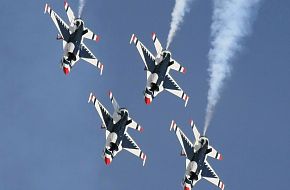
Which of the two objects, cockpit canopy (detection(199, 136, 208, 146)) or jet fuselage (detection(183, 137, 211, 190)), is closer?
cockpit canopy (detection(199, 136, 208, 146))

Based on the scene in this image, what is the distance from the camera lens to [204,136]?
650 ft

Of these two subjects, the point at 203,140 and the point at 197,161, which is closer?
the point at 203,140

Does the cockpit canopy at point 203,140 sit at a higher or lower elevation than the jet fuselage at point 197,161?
higher

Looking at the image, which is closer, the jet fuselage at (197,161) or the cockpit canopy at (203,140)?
the cockpit canopy at (203,140)

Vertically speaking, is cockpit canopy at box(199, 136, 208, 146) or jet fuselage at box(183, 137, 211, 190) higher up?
cockpit canopy at box(199, 136, 208, 146)

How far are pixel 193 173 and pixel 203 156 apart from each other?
295 cm

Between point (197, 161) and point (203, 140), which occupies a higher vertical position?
point (203, 140)

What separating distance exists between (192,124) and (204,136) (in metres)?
2.68

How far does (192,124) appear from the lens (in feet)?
653

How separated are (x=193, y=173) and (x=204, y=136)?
5908 mm

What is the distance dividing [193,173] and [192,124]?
734cm

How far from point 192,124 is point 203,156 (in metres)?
5.08

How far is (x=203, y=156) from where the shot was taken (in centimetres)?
19938
